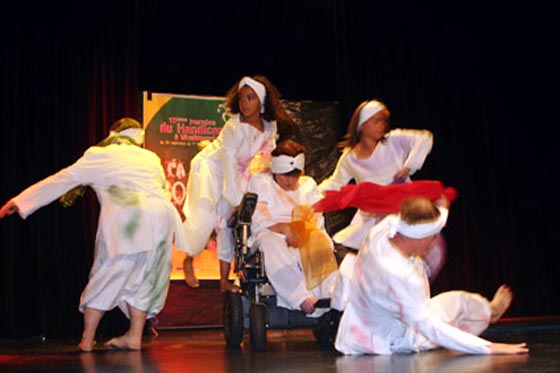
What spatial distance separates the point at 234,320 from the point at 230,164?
96cm

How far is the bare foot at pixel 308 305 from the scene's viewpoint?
13.1 feet

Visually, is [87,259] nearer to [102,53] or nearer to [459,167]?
[102,53]

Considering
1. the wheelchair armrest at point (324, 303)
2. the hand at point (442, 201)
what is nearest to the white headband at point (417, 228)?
the hand at point (442, 201)

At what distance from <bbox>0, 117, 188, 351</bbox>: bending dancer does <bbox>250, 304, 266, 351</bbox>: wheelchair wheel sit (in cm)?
62

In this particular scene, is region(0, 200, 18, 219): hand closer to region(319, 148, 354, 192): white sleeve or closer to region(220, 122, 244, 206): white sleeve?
region(220, 122, 244, 206): white sleeve

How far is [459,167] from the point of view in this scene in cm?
741

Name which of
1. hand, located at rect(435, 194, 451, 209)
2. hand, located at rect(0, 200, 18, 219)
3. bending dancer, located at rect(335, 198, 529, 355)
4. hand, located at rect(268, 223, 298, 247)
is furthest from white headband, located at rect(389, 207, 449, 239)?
hand, located at rect(0, 200, 18, 219)

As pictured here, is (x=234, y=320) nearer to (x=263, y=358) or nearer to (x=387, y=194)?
(x=263, y=358)

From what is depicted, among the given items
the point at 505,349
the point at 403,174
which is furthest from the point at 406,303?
the point at 403,174

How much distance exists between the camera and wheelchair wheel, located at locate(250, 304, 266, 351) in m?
4.06

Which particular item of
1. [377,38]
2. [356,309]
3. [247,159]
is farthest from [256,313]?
[377,38]

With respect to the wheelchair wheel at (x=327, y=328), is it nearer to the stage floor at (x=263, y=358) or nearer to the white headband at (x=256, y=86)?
the stage floor at (x=263, y=358)

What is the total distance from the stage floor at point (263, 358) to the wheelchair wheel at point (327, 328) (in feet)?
0.28

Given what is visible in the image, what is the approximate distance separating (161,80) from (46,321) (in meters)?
2.11
